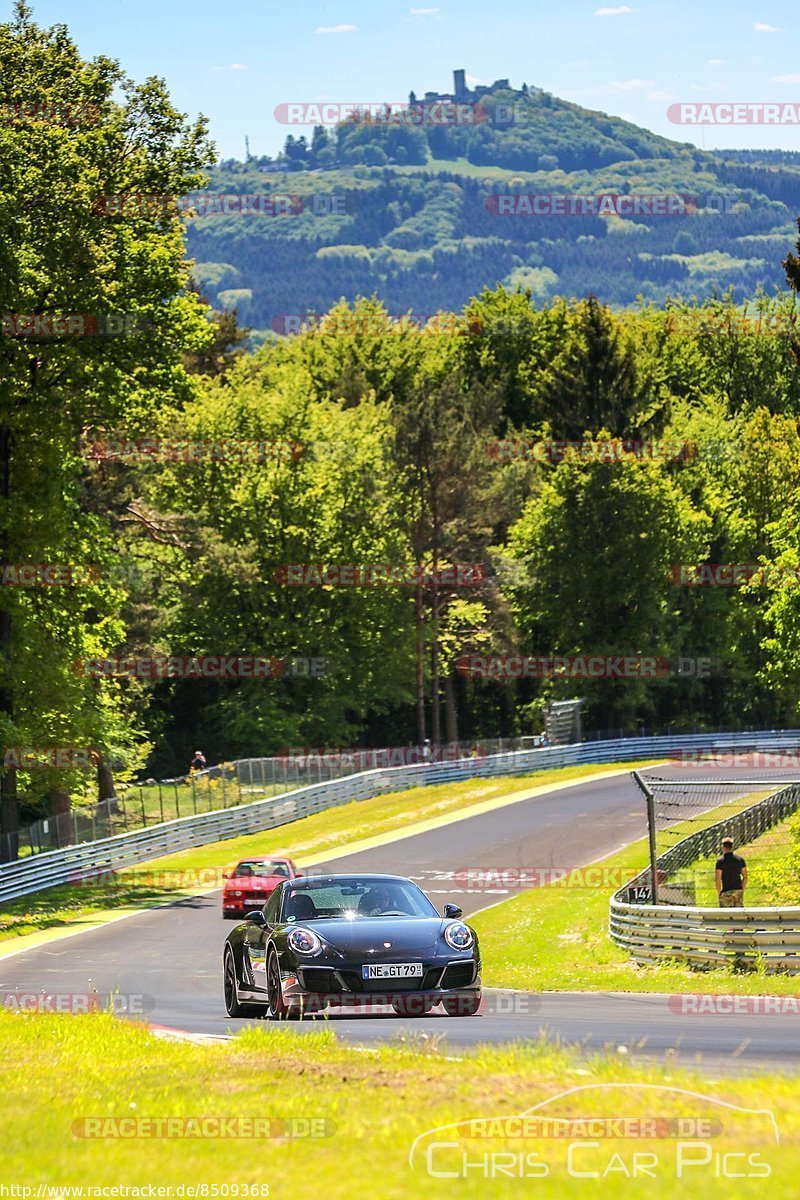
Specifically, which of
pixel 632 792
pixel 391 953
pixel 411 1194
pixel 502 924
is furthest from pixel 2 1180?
pixel 632 792

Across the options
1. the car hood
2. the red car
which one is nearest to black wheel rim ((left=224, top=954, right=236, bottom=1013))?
the car hood

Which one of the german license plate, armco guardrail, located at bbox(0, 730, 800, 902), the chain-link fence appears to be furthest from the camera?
armco guardrail, located at bbox(0, 730, 800, 902)

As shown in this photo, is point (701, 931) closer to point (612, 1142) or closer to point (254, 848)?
point (612, 1142)

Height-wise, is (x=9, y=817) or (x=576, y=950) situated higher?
(x=576, y=950)

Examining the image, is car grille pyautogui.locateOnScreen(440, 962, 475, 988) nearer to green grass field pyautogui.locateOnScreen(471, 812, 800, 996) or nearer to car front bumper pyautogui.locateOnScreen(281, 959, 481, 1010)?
car front bumper pyautogui.locateOnScreen(281, 959, 481, 1010)

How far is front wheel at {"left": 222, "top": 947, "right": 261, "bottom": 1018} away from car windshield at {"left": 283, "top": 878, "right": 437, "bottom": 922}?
149 cm

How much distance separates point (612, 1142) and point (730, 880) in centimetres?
1505

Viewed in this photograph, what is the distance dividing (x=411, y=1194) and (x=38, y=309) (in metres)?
33.8

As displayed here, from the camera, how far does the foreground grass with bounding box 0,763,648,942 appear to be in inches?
1471

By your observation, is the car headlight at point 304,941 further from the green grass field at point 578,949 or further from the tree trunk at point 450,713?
the tree trunk at point 450,713

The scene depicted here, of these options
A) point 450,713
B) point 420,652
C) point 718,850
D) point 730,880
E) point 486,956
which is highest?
point 730,880

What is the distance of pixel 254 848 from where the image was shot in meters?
47.5

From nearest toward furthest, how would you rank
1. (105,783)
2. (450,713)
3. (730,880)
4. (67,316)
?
(730,880) < (67,316) < (105,783) < (450,713)

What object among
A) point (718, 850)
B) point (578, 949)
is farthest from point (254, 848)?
point (578, 949)
